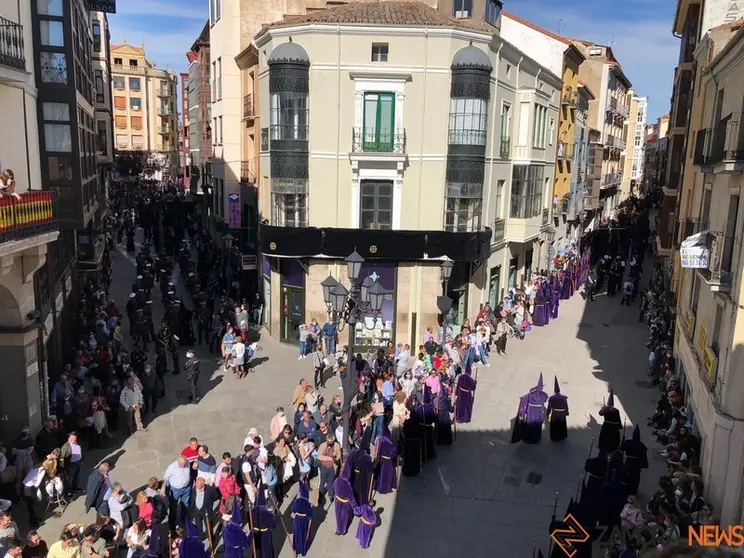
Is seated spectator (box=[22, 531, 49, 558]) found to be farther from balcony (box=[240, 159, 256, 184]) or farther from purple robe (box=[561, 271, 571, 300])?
purple robe (box=[561, 271, 571, 300])

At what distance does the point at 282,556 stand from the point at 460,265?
1459cm

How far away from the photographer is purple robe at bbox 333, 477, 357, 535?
11.5 m

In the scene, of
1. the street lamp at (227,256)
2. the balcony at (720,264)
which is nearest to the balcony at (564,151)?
the street lamp at (227,256)

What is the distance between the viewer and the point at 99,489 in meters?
11.1

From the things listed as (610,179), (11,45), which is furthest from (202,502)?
(610,179)

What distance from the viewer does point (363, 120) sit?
858 inches

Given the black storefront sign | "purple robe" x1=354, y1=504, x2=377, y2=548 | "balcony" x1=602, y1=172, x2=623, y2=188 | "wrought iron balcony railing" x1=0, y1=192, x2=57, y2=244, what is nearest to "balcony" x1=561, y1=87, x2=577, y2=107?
the black storefront sign

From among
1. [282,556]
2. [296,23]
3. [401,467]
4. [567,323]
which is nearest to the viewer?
[282,556]

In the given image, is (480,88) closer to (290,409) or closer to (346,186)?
(346,186)

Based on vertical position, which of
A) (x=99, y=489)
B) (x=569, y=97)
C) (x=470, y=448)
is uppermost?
(x=569, y=97)

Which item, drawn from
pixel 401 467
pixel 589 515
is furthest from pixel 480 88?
pixel 589 515

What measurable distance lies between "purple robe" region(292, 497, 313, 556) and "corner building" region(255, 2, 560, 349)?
12.0m

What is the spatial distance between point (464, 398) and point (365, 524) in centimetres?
612

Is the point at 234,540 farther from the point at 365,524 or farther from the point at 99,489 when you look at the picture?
the point at 99,489
